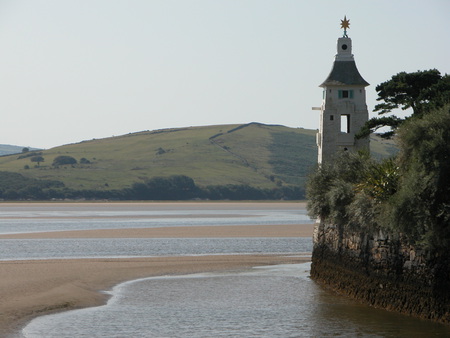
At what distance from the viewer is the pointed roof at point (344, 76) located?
142 feet

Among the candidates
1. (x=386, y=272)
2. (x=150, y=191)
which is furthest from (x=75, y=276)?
(x=150, y=191)

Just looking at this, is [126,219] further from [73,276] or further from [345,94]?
[73,276]

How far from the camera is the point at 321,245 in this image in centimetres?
3269

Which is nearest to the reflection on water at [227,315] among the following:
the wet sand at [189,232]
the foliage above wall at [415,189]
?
the foliage above wall at [415,189]

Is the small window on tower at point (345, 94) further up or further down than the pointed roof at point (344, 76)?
further down

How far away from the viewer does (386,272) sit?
2402cm

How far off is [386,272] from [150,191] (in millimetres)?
147320

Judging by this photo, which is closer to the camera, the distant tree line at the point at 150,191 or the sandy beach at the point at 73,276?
the sandy beach at the point at 73,276

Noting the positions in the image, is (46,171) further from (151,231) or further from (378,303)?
(378,303)

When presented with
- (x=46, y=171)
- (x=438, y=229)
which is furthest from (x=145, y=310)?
(x=46, y=171)

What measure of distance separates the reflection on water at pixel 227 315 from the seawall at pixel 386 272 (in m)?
0.44

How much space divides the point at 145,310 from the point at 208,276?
847 cm

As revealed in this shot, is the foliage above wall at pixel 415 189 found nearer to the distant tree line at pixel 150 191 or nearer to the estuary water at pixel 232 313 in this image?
the estuary water at pixel 232 313

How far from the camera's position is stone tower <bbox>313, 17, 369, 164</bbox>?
140 ft
